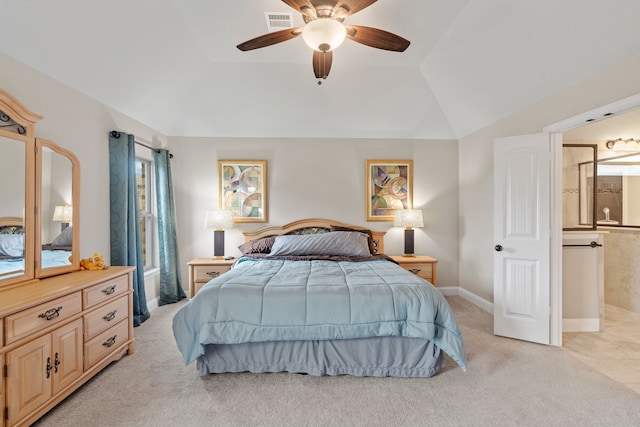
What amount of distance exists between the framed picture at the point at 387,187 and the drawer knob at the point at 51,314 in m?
3.70

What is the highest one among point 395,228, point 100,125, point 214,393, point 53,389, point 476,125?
point 476,125

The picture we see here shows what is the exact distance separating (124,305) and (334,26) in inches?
112

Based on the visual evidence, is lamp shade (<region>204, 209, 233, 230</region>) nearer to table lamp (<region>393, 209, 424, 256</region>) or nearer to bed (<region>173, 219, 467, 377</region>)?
bed (<region>173, 219, 467, 377</region>)

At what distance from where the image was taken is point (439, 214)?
476cm

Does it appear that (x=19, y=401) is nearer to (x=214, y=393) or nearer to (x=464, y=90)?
(x=214, y=393)

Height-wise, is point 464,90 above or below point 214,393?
above

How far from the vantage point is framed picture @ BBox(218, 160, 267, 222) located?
182 inches

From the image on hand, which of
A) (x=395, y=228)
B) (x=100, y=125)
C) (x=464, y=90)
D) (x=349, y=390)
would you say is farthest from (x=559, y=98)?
(x=100, y=125)

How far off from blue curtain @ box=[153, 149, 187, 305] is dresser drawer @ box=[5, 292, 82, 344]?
2.05 m

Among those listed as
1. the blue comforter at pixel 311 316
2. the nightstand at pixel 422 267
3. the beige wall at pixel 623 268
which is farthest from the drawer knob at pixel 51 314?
the beige wall at pixel 623 268

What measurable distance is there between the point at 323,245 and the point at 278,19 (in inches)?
99.6

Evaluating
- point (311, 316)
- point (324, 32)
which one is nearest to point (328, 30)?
point (324, 32)

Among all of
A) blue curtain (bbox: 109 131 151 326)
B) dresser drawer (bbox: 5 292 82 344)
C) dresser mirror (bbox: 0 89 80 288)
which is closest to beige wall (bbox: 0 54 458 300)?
blue curtain (bbox: 109 131 151 326)

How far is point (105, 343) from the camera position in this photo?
2486 millimetres
